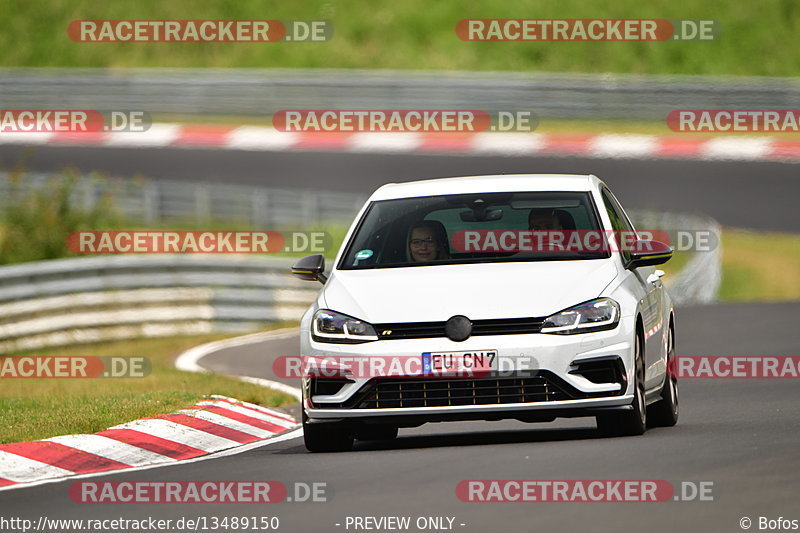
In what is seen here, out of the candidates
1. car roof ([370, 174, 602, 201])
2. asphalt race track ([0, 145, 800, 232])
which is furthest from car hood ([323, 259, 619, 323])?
asphalt race track ([0, 145, 800, 232])

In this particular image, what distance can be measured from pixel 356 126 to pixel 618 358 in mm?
27006

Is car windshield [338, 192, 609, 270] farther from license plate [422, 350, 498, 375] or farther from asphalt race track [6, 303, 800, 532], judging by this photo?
asphalt race track [6, 303, 800, 532]

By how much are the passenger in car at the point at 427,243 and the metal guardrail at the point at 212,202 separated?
19526mm

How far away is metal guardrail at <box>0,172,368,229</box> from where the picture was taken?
1210 inches

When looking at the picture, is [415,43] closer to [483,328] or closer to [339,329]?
[339,329]

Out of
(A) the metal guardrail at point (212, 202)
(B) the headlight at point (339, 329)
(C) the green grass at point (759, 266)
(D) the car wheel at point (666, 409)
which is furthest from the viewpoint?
(A) the metal guardrail at point (212, 202)

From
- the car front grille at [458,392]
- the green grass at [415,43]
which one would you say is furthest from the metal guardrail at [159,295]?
the green grass at [415,43]

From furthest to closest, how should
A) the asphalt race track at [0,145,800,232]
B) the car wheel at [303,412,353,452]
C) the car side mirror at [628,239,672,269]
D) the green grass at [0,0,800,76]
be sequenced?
the green grass at [0,0,800,76], the asphalt race track at [0,145,800,232], the car side mirror at [628,239,672,269], the car wheel at [303,412,353,452]

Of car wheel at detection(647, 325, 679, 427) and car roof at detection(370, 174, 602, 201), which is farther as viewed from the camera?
car wheel at detection(647, 325, 679, 427)

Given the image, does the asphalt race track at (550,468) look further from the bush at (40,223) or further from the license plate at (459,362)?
the bush at (40,223)

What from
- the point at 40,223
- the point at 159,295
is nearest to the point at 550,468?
the point at 159,295

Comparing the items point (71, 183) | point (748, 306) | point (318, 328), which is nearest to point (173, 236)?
point (71, 183)

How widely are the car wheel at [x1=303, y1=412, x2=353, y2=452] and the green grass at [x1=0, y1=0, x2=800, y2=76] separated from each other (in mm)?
Result: 31511

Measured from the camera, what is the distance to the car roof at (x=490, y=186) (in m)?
11.1
